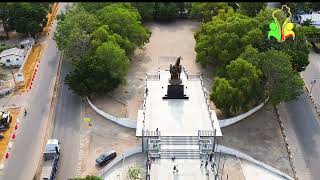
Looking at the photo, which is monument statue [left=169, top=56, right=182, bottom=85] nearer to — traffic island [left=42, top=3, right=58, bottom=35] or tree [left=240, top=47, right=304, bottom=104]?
tree [left=240, top=47, right=304, bottom=104]

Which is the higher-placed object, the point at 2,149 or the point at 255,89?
the point at 255,89

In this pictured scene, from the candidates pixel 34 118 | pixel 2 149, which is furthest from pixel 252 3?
pixel 2 149

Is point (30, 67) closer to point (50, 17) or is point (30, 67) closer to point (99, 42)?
point (99, 42)

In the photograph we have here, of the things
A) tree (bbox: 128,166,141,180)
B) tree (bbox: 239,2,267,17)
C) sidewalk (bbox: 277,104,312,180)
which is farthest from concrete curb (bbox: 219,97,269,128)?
tree (bbox: 239,2,267,17)

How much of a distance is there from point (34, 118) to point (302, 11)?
64.2 meters

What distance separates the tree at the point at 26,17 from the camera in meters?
91.9

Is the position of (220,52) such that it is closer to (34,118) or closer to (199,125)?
(199,125)

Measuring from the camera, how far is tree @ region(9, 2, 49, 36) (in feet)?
302

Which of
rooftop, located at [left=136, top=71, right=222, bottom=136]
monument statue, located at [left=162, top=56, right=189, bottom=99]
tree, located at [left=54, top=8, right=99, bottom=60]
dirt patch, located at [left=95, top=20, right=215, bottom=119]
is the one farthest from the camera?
tree, located at [left=54, top=8, right=99, bottom=60]

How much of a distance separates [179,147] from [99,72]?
19824mm

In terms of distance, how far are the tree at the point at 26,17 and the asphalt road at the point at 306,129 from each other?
173 ft

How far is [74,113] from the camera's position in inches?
2822

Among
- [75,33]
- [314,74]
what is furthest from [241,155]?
[75,33]

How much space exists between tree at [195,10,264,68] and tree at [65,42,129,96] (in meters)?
14.9
